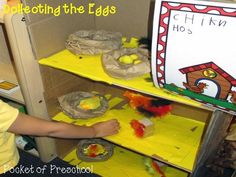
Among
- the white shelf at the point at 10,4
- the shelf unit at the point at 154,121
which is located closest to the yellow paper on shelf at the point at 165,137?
the shelf unit at the point at 154,121

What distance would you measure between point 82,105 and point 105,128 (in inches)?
7.2

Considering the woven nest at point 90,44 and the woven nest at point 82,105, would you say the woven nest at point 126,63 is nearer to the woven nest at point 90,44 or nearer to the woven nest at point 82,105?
the woven nest at point 90,44

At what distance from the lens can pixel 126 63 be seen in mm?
1022

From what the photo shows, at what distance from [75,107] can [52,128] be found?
28 centimetres

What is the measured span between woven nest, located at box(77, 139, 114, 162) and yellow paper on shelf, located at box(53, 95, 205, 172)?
246 millimetres

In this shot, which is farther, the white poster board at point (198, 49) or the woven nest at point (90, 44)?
the woven nest at point (90, 44)

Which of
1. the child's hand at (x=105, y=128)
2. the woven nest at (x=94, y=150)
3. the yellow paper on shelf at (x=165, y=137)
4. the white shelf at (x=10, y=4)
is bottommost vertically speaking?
the woven nest at (x=94, y=150)

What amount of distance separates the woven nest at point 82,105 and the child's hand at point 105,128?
0.10 metres

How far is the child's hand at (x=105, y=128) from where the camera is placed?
46.4 inches

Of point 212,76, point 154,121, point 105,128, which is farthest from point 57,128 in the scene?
point 212,76

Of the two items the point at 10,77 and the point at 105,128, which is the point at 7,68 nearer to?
the point at 10,77

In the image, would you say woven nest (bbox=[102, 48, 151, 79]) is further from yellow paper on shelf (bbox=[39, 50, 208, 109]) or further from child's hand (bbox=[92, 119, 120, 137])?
child's hand (bbox=[92, 119, 120, 137])

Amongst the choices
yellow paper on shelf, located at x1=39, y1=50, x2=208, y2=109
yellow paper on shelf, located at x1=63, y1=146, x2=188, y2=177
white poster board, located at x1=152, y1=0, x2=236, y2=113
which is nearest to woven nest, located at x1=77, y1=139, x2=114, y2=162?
yellow paper on shelf, located at x1=63, y1=146, x2=188, y2=177

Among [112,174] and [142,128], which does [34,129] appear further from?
[112,174]
